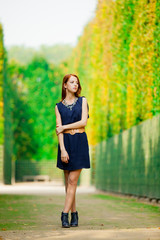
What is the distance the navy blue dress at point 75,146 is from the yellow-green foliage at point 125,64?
5.20 m

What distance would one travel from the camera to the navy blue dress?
17.7 feet

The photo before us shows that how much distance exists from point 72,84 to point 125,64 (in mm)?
8407

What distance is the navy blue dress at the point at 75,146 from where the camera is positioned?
538 centimetres

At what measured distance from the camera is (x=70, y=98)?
18.7 feet

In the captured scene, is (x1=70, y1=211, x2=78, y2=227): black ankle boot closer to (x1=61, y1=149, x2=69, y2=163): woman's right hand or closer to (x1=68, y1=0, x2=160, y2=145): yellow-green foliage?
(x1=61, y1=149, x2=69, y2=163): woman's right hand

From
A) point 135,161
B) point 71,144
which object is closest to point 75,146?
point 71,144

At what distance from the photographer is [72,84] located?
566 centimetres

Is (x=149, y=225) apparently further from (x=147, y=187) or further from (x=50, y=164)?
(x=50, y=164)

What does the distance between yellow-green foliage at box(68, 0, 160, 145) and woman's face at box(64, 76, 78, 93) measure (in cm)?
505

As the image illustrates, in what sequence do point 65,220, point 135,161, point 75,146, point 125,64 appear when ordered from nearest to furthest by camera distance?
point 65,220, point 75,146, point 135,161, point 125,64

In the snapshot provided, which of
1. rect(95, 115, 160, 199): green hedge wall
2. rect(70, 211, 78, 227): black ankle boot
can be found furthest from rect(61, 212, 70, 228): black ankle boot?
rect(95, 115, 160, 199): green hedge wall

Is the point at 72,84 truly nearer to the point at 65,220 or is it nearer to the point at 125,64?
the point at 65,220

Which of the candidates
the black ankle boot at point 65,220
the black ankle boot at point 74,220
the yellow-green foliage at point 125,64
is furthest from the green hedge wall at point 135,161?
the black ankle boot at point 65,220

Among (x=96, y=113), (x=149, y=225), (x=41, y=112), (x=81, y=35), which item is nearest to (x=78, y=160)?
(x=149, y=225)
